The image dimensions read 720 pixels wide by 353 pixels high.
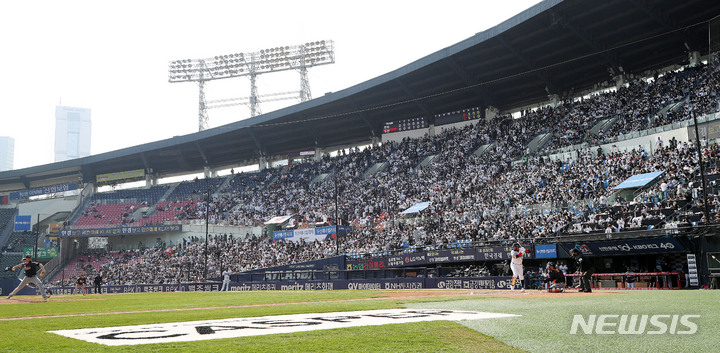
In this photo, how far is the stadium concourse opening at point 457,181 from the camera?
2862 centimetres

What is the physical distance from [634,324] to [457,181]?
36.2 m

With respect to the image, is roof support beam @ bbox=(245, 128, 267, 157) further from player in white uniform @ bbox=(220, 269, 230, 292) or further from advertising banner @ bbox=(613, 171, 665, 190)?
advertising banner @ bbox=(613, 171, 665, 190)

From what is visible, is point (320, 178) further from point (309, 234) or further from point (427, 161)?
point (427, 161)

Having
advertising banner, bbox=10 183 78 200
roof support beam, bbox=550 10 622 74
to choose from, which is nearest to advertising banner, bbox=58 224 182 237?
advertising banner, bbox=10 183 78 200

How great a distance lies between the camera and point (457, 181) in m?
43.5

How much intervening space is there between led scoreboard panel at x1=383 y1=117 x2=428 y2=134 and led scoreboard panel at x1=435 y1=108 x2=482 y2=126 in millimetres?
1639

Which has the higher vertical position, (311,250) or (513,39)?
(513,39)

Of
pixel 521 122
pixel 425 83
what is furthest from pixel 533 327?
pixel 425 83

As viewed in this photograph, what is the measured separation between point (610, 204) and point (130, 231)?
49.8 meters

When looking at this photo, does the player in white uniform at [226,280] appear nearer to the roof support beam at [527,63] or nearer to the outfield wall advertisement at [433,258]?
the outfield wall advertisement at [433,258]

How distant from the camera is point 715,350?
18.1ft

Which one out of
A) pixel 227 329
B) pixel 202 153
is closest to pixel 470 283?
pixel 227 329

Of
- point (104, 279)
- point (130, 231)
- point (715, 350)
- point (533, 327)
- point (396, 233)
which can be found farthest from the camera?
point (130, 231)

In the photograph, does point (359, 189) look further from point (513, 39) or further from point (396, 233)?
point (513, 39)
